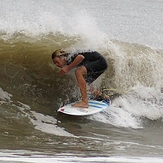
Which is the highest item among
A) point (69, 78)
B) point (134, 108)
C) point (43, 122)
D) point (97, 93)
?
point (69, 78)

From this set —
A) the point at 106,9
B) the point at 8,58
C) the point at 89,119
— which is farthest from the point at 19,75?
the point at 106,9

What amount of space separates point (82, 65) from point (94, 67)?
24 cm

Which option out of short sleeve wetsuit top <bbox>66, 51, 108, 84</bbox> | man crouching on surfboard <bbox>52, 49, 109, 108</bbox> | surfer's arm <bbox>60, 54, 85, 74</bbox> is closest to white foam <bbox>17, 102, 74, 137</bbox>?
man crouching on surfboard <bbox>52, 49, 109, 108</bbox>

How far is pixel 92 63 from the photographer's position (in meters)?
7.47

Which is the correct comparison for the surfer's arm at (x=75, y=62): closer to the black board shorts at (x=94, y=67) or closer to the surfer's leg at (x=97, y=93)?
the black board shorts at (x=94, y=67)

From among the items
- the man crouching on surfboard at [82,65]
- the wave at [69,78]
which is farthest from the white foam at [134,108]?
the man crouching on surfboard at [82,65]

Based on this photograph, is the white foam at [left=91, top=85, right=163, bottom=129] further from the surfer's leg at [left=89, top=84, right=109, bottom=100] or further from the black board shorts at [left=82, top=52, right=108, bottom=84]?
the black board shorts at [left=82, top=52, right=108, bottom=84]

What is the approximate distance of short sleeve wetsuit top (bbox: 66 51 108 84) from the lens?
290 inches

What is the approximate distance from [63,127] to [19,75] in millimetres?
1874

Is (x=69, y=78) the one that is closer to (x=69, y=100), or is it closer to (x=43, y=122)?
(x=69, y=100)

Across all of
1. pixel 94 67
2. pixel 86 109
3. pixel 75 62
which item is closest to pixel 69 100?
pixel 86 109

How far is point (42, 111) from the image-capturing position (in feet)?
24.3

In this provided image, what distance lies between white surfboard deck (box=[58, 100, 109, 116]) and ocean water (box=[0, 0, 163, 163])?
102mm

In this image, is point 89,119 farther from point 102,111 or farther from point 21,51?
point 21,51
